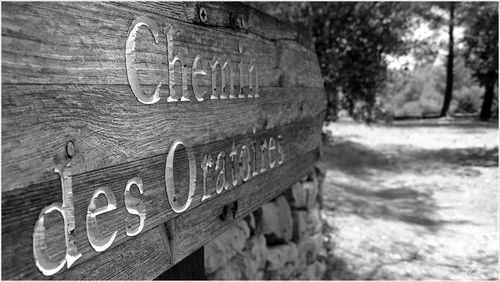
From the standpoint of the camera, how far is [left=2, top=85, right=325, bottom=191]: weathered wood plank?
0.80 meters

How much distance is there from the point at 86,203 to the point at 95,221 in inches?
1.9

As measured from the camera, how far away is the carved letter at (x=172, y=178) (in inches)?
48.9

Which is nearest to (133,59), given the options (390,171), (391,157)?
(390,171)

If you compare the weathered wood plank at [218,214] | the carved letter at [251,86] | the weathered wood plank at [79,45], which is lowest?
the weathered wood plank at [218,214]

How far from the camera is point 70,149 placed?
3.01ft

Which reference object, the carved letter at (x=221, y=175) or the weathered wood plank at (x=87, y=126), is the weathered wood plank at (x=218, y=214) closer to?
the carved letter at (x=221, y=175)

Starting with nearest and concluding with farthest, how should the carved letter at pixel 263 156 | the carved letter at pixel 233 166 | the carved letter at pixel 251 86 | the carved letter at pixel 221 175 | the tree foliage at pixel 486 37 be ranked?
the carved letter at pixel 221 175, the carved letter at pixel 233 166, the carved letter at pixel 251 86, the carved letter at pixel 263 156, the tree foliage at pixel 486 37

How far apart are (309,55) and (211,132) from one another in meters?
1.32

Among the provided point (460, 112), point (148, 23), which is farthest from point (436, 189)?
point (460, 112)

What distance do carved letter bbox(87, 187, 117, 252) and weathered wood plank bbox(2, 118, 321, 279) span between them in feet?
0.03

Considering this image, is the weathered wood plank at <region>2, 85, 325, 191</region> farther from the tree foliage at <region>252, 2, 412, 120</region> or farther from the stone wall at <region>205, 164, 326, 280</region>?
the tree foliage at <region>252, 2, 412, 120</region>

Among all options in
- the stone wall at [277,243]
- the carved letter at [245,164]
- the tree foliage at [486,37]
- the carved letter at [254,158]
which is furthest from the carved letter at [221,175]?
the tree foliage at [486,37]

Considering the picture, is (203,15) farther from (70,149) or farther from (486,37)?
(486,37)

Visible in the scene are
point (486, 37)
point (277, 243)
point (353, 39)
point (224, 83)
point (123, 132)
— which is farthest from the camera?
point (486, 37)
